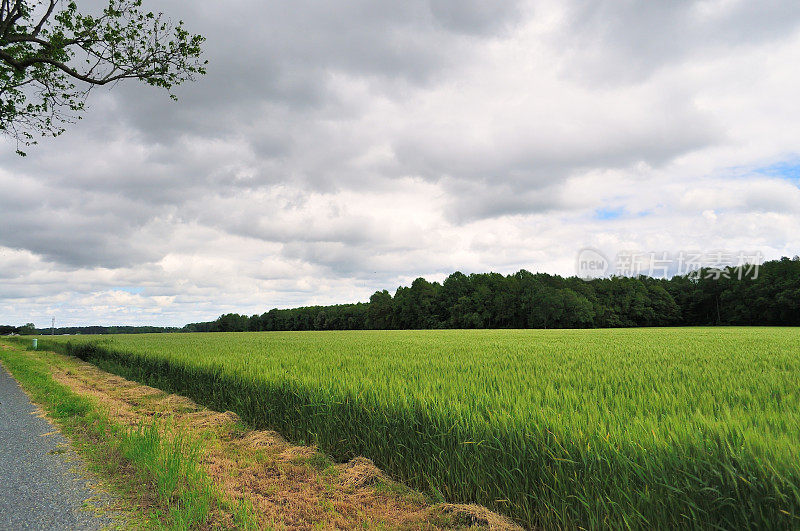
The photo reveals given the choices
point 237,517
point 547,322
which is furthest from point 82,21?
point 547,322

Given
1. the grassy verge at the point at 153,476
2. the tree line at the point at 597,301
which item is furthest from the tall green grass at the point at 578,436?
the tree line at the point at 597,301

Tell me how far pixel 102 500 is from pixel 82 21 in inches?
642

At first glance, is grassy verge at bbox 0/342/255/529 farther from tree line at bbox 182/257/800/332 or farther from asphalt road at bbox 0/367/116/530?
tree line at bbox 182/257/800/332

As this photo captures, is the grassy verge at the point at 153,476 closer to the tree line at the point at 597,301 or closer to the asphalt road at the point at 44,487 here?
the asphalt road at the point at 44,487

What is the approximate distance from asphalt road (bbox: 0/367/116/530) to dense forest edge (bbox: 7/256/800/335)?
281 ft

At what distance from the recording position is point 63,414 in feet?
29.5

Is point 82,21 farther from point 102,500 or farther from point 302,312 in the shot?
point 302,312

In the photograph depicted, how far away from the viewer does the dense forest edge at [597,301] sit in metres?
76.2

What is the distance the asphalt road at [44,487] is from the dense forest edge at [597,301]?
281 feet

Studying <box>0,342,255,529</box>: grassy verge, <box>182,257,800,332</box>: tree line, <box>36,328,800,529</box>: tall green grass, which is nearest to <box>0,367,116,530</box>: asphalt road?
<box>0,342,255,529</box>: grassy verge

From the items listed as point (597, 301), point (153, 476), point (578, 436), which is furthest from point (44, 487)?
point (597, 301)

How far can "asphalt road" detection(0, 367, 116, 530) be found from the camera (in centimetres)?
416

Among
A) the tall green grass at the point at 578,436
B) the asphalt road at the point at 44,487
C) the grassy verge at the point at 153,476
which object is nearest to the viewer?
the tall green grass at the point at 578,436

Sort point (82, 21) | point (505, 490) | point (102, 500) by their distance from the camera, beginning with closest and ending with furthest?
point (505, 490)
point (102, 500)
point (82, 21)
